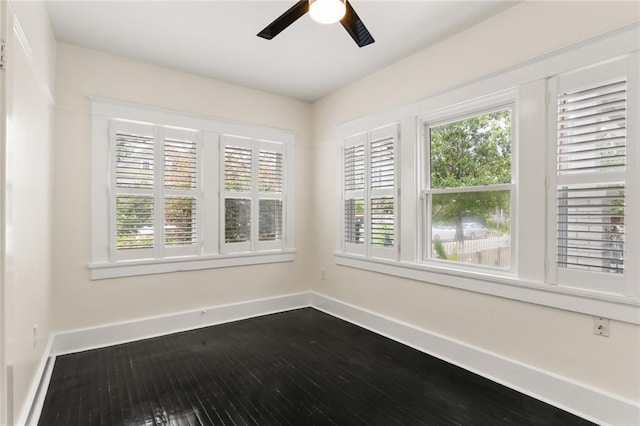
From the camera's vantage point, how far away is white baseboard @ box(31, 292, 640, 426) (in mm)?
2058

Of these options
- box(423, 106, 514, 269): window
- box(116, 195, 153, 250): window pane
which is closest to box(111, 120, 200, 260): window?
box(116, 195, 153, 250): window pane

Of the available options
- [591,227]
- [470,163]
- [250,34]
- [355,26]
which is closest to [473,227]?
[470,163]

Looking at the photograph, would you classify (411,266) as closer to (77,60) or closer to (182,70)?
(182,70)

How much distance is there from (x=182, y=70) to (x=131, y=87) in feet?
1.84

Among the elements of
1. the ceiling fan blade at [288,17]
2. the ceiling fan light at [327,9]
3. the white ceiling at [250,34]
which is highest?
the white ceiling at [250,34]

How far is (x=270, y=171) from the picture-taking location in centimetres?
427

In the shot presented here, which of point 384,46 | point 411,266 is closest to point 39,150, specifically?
point 384,46

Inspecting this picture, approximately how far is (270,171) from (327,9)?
2.63 meters

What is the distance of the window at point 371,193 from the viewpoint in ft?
11.4

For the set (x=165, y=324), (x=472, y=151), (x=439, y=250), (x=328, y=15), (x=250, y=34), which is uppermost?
(x=250, y=34)

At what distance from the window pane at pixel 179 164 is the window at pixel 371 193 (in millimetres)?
1783

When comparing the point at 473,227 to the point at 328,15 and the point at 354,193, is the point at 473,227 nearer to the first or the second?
the point at 354,193

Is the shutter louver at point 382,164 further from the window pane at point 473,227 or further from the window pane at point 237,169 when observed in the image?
the window pane at point 237,169

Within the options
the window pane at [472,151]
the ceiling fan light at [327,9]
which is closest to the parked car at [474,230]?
the window pane at [472,151]
